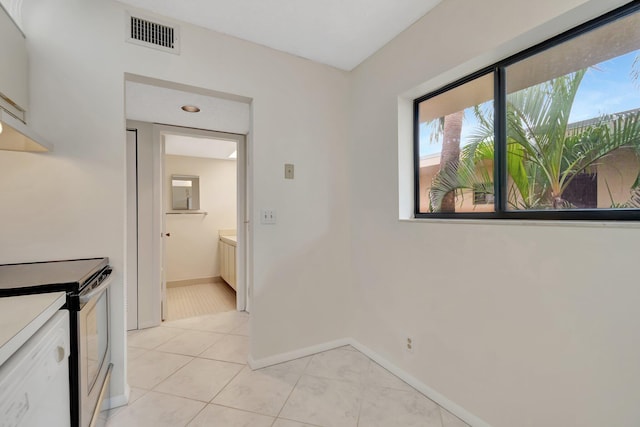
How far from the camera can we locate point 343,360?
7.32 ft

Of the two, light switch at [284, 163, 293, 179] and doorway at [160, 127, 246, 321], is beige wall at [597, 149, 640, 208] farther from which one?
doorway at [160, 127, 246, 321]

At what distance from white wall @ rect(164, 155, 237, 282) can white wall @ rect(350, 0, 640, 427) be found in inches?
129

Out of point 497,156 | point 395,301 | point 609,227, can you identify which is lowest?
point 395,301

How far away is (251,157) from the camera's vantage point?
2.10 metres

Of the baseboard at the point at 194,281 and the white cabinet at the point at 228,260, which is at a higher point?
the white cabinet at the point at 228,260

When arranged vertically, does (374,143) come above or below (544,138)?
above

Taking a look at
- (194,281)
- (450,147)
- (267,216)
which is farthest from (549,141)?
(194,281)

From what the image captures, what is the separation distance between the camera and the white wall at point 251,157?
58.8 inches

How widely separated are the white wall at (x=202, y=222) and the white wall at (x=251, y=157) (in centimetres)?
304

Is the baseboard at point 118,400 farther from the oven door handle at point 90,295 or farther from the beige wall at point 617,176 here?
the beige wall at point 617,176

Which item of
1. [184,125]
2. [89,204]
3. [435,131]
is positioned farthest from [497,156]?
[184,125]

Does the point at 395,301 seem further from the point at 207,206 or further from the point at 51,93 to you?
the point at 207,206

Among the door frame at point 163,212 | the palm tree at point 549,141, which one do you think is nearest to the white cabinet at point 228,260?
the door frame at point 163,212

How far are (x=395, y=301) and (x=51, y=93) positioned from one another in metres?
2.43
